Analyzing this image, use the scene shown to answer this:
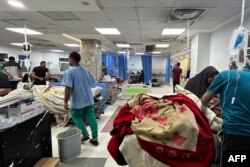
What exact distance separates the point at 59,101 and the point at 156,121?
11.6 feet

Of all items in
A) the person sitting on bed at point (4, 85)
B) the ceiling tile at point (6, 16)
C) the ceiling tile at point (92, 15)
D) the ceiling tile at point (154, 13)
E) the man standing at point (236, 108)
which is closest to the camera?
the man standing at point (236, 108)

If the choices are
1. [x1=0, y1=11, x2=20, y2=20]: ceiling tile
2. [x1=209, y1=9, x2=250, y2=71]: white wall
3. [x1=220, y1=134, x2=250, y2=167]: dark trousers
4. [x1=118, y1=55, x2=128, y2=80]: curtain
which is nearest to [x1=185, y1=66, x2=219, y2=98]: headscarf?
[x1=220, y1=134, x2=250, y2=167]: dark trousers

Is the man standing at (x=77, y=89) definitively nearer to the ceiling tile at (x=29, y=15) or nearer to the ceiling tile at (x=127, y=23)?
the ceiling tile at (x=29, y=15)

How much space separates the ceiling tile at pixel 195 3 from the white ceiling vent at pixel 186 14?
0.78 feet

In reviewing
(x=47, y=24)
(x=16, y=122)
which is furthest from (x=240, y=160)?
(x=47, y=24)

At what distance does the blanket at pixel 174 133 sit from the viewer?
1300 mm

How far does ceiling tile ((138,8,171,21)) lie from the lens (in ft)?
13.1

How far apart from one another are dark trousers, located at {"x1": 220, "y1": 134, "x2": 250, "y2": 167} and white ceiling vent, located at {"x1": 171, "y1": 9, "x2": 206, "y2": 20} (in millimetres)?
3093

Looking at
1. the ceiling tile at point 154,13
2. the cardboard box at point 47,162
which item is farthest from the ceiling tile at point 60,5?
the cardboard box at point 47,162

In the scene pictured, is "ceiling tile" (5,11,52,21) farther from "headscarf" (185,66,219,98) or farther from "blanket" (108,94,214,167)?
"blanket" (108,94,214,167)

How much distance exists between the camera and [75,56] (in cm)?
334

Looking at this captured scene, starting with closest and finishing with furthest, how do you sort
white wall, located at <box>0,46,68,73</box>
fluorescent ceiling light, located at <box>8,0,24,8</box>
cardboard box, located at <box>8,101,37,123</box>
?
cardboard box, located at <box>8,101,37,123</box>, fluorescent ceiling light, located at <box>8,0,24,8</box>, white wall, located at <box>0,46,68,73</box>

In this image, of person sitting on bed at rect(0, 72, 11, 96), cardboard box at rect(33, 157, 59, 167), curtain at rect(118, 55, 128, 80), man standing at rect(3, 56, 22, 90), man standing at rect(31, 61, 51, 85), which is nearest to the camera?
cardboard box at rect(33, 157, 59, 167)

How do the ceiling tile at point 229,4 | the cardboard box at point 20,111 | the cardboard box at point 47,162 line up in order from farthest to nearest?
the ceiling tile at point 229,4
the cardboard box at point 47,162
the cardboard box at point 20,111
